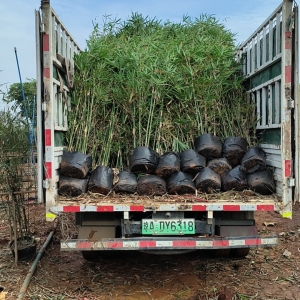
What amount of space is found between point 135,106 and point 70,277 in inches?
81.3

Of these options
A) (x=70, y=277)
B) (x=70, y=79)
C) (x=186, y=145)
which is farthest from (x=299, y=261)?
(x=70, y=79)

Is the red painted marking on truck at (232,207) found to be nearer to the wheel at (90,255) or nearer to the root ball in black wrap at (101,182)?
the root ball in black wrap at (101,182)

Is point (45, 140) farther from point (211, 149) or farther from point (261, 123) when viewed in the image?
point (261, 123)

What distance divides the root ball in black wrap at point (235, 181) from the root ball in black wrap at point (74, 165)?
1420 millimetres

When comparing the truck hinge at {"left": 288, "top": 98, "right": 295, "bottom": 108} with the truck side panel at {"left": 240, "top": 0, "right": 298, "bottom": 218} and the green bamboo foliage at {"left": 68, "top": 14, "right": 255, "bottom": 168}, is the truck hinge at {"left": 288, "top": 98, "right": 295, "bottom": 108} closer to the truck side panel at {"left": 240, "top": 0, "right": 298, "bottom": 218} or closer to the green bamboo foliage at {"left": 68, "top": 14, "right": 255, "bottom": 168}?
the truck side panel at {"left": 240, "top": 0, "right": 298, "bottom": 218}

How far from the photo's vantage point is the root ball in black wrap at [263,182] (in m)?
3.77

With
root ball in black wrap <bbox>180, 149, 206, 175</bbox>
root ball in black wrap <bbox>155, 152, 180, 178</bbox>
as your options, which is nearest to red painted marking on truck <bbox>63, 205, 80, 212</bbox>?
root ball in black wrap <bbox>155, 152, 180, 178</bbox>

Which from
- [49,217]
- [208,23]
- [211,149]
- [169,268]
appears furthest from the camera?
[208,23]

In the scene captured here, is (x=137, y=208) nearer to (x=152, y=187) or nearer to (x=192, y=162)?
(x=152, y=187)

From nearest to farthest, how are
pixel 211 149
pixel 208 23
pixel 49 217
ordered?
pixel 49 217 < pixel 211 149 < pixel 208 23

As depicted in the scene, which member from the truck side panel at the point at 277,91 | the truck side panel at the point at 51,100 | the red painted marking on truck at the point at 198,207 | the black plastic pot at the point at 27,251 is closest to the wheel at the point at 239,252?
the truck side panel at the point at 277,91

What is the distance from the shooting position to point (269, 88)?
418 centimetres

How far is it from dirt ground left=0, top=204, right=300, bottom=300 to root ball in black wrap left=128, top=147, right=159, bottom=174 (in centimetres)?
119

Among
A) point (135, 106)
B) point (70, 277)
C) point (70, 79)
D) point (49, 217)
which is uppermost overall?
point (70, 79)
